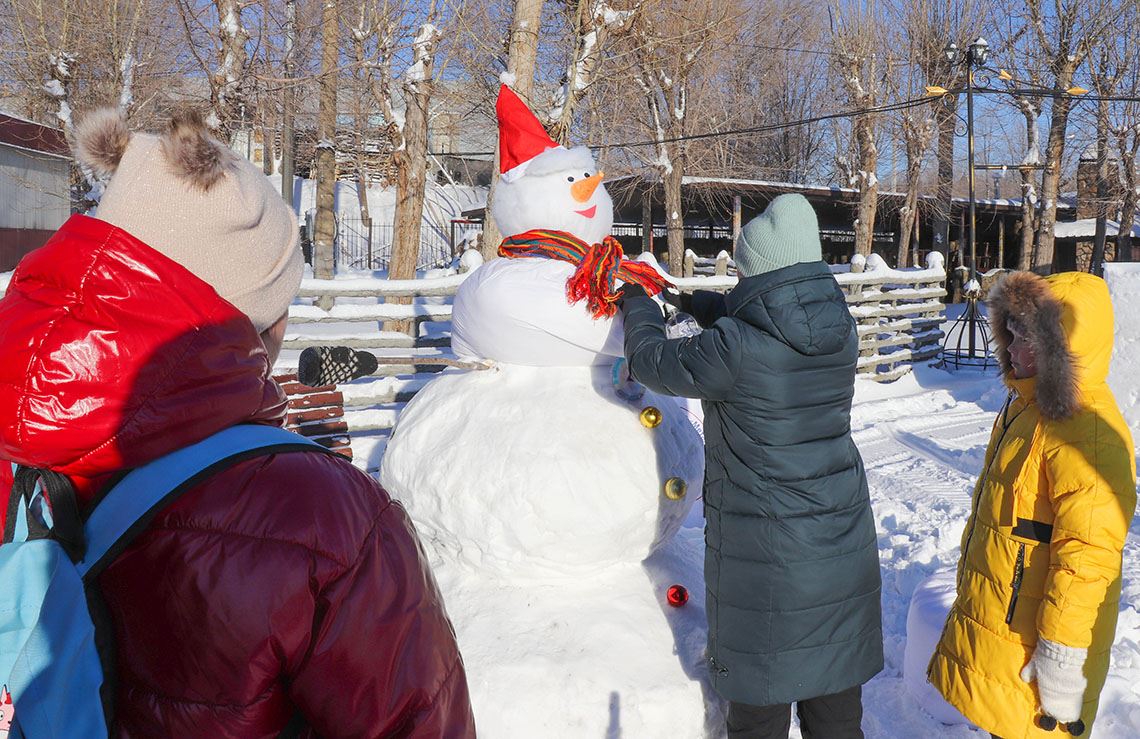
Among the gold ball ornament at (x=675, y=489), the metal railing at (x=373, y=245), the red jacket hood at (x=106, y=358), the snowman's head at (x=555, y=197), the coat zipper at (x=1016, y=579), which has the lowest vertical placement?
the coat zipper at (x=1016, y=579)

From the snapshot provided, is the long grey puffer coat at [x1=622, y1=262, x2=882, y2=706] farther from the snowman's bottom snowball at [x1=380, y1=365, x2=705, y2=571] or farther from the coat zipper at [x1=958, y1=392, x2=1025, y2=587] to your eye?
the coat zipper at [x1=958, y1=392, x2=1025, y2=587]

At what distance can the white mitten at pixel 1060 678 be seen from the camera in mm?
2053

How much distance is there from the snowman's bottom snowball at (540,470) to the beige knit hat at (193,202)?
129 centimetres

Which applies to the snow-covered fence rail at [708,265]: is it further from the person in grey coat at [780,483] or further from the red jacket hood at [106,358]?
the red jacket hood at [106,358]

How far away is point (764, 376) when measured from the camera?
211 centimetres

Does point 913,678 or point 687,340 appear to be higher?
point 687,340

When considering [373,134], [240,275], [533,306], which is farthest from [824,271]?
[373,134]

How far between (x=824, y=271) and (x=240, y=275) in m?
1.51

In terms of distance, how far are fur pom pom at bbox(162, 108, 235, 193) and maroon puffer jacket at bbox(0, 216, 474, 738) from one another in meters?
0.13

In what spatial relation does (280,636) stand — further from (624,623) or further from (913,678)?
(913,678)

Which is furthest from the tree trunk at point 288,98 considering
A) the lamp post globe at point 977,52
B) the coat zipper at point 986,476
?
the lamp post globe at point 977,52

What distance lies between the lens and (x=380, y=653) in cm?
98

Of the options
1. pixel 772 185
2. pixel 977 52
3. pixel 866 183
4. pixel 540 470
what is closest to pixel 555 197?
pixel 540 470

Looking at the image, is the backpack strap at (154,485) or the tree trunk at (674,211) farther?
the tree trunk at (674,211)
